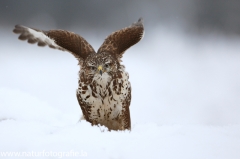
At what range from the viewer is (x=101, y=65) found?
590 cm

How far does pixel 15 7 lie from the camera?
45.5 ft

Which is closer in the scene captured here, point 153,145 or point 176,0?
point 153,145

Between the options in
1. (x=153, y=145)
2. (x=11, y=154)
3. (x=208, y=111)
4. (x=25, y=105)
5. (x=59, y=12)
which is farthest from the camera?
A: (x=59, y=12)

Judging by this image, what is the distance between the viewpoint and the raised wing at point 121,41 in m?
6.51

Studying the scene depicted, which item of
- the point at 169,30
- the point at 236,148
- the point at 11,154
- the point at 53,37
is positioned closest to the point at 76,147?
the point at 11,154

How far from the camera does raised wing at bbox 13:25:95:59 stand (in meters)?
6.60

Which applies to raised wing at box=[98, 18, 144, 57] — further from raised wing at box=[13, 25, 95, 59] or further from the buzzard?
raised wing at box=[13, 25, 95, 59]

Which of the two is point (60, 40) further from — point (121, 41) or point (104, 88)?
point (104, 88)

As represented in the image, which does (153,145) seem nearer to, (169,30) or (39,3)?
(39,3)

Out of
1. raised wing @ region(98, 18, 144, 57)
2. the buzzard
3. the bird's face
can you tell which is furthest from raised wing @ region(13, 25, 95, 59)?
the bird's face

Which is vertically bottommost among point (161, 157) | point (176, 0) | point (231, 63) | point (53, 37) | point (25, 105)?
point (161, 157)

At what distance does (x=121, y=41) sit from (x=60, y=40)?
2.85 ft

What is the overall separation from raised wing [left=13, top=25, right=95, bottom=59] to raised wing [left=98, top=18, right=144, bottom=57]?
0.24 meters

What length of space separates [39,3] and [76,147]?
1061cm
